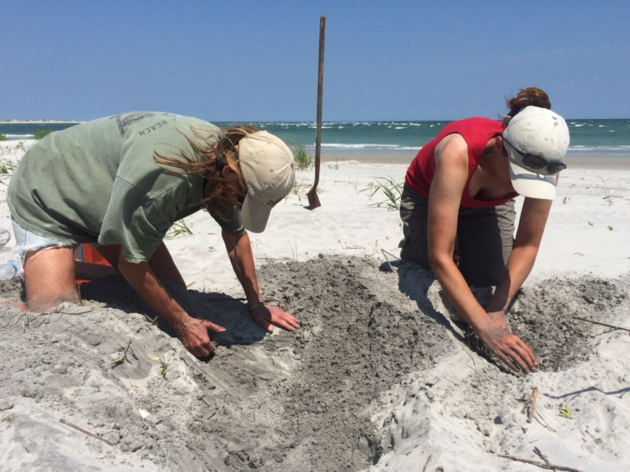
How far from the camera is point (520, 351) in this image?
1.98 m

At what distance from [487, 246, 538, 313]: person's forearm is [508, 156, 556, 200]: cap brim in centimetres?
50

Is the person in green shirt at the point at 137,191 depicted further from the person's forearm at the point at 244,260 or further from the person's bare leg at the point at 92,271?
the person's bare leg at the point at 92,271

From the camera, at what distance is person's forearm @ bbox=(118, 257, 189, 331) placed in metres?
1.85

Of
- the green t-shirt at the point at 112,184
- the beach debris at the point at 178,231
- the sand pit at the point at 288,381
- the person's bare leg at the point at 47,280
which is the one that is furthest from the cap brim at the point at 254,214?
the beach debris at the point at 178,231

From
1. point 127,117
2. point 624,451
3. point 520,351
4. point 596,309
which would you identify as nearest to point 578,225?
point 596,309

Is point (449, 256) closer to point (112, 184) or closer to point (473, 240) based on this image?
point (473, 240)

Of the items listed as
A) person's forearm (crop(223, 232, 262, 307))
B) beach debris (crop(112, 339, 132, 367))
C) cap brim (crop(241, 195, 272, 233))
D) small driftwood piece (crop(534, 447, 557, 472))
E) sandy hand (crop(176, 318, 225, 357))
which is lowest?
sandy hand (crop(176, 318, 225, 357))

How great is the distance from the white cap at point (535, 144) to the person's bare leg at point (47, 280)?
206cm

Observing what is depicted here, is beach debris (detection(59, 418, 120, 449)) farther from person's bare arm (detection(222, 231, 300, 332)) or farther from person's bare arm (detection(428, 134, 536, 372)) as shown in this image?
person's bare arm (detection(428, 134, 536, 372))

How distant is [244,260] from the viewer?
2.47 m

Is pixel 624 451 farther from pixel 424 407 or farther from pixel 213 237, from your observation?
pixel 213 237

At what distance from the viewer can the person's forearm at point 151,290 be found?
1853 mm

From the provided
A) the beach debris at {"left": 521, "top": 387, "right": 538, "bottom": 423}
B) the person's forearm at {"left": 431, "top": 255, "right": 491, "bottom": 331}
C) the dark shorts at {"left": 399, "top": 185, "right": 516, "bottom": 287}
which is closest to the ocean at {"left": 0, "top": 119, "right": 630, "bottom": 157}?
the dark shorts at {"left": 399, "top": 185, "right": 516, "bottom": 287}

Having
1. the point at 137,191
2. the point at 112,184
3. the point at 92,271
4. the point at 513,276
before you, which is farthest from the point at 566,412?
the point at 92,271
